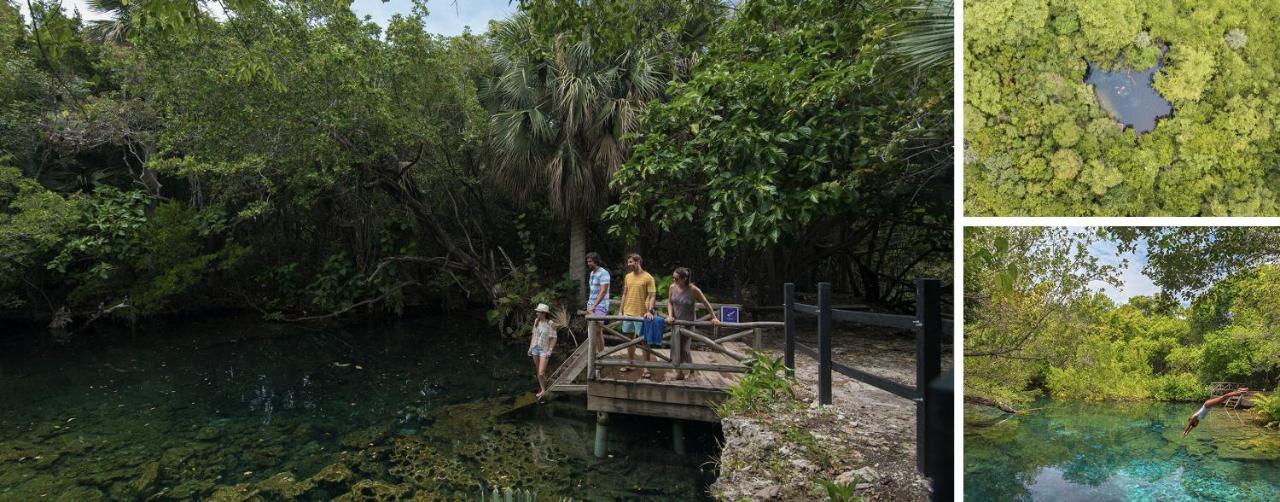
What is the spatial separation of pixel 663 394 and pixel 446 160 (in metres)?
10.8

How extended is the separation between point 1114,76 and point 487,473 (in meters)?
6.57

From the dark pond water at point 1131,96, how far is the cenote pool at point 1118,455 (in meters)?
0.50

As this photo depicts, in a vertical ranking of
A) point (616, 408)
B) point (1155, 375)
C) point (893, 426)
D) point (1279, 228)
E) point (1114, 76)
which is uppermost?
point (1114, 76)

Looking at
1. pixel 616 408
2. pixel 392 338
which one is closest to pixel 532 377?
pixel 616 408

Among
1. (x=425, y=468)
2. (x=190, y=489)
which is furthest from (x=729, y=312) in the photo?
(x=190, y=489)

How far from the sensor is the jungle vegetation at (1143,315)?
1.05 metres

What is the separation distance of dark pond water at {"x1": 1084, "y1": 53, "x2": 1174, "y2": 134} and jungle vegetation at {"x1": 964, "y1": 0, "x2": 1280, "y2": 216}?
0.03ft

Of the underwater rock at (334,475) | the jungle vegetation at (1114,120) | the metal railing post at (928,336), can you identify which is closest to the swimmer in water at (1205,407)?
the jungle vegetation at (1114,120)

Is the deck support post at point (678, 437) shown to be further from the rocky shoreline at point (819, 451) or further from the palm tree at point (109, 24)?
the palm tree at point (109, 24)

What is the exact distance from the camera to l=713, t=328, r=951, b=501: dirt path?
3740 millimetres

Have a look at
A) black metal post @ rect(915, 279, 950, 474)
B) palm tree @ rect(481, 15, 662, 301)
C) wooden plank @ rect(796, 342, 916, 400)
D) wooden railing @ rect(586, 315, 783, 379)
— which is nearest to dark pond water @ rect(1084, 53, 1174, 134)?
black metal post @ rect(915, 279, 950, 474)

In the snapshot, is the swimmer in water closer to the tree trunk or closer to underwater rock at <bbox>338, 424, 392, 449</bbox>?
underwater rock at <bbox>338, 424, 392, 449</bbox>

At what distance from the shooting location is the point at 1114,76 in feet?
3.49

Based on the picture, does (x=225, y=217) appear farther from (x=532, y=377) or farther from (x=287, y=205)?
(x=532, y=377)
